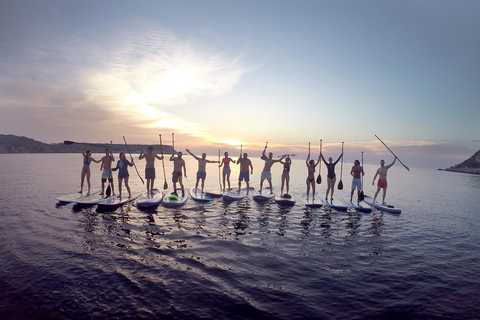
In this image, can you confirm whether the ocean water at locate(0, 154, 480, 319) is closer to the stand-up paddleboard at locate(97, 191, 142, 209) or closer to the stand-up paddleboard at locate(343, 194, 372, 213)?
the stand-up paddleboard at locate(97, 191, 142, 209)

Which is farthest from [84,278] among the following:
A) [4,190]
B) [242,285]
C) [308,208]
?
[4,190]

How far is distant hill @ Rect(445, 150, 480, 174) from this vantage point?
116519 mm

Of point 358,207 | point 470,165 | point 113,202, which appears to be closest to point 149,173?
point 113,202

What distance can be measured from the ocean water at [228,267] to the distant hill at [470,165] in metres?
141

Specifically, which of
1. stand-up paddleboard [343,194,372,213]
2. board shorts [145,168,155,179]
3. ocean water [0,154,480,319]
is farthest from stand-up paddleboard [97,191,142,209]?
stand-up paddleboard [343,194,372,213]

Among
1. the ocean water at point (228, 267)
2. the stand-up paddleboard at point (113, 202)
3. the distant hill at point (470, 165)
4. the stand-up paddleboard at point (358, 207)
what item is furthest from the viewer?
the distant hill at point (470, 165)

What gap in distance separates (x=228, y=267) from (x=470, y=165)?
170411mm

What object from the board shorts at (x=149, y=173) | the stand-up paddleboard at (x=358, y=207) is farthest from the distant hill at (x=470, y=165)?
the board shorts at (x=149, y=173)

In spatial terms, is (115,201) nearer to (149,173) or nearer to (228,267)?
(149,173)

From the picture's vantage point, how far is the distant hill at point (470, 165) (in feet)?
382

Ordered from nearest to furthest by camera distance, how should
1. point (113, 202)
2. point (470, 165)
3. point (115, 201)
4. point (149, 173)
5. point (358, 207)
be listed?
1. point (113, 202)
2. point (115, 201)
3. point (358, 207)
4. point (149, 173)
5. point (470, 165)

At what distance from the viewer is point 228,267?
797cm

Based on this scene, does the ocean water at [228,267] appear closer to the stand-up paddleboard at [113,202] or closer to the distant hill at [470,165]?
the stand-up paddleboard at [113,202]

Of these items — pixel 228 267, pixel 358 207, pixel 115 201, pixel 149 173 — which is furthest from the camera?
pixel 149 173
